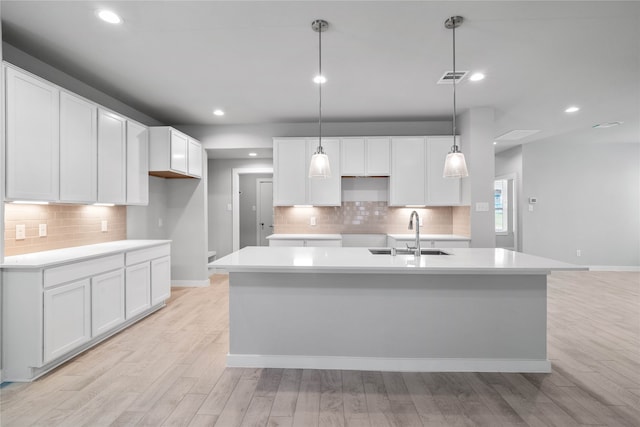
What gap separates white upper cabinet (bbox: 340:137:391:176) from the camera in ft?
16.2

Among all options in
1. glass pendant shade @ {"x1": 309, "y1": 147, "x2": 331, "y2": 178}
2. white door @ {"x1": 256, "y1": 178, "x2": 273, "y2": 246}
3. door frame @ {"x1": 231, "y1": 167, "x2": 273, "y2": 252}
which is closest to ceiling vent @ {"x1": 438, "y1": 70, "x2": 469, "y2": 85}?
glass pendant shade @ {"x1": 309, "y1": 147, "x2": 331, "y2": 178}

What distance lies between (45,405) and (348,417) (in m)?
1.95

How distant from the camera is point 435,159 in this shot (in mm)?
4883

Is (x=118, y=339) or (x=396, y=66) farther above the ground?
(x=396, y=66)

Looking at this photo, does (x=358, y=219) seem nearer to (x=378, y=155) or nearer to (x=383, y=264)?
(x=378, y=155)

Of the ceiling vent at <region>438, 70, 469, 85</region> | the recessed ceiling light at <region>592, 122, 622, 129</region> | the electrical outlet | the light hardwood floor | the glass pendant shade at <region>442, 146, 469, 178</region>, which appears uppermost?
the recessed ceiling light at <region>592, 122, 622, 129</region>

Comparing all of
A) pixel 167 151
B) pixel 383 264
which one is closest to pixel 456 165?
pixel 383 264

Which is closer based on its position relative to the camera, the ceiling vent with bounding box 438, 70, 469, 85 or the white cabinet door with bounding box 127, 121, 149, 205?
the ceiling vent with bounding box 438, 70, 469, 85

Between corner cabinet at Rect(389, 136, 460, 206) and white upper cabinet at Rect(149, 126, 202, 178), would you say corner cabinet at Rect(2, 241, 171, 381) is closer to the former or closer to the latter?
white upper cabinet at Rect(149, 126, 202, 178)

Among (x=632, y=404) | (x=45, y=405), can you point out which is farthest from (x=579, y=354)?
(x=45, y=405)

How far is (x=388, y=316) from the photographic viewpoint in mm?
2617

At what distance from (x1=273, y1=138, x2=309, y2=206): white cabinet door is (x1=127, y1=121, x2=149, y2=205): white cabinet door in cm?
173

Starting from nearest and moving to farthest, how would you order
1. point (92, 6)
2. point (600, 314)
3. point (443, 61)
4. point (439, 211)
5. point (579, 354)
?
point (92, 6) → point (579, 354) → point (443, 61) → point (600, 314) → point (439, 211)

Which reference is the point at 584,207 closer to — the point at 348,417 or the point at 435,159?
the point at 435,159
